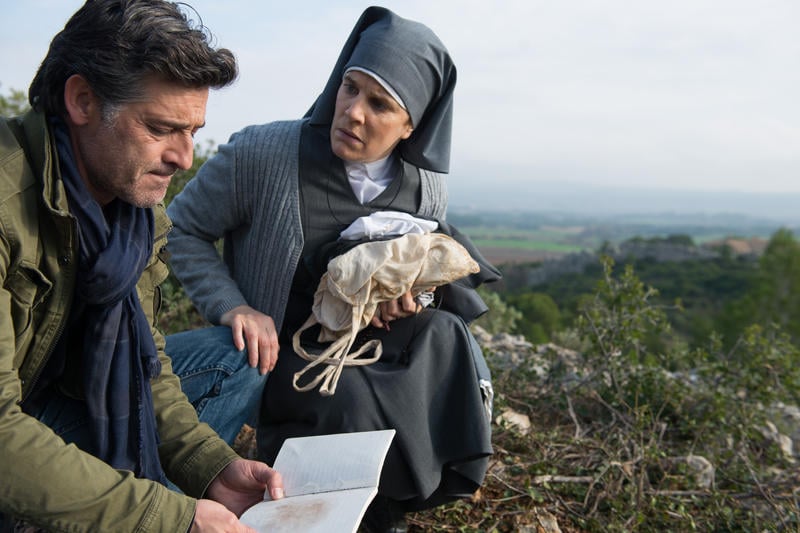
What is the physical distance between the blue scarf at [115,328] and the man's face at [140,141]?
0.06 meters

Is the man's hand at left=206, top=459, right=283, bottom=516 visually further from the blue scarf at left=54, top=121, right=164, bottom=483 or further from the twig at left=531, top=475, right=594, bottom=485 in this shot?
the twig at left=531, top=475, right=594, bottom=485

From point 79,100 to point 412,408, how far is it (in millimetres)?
1370

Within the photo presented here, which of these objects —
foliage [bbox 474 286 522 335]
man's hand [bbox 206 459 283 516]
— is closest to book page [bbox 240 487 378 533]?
man's hand [bbox 206 459 283 516]

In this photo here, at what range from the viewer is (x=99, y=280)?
1831 mm

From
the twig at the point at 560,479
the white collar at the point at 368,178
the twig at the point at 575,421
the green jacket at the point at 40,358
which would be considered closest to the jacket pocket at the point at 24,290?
the green jacket at the point at 40,358

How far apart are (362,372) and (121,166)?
1.06 metres

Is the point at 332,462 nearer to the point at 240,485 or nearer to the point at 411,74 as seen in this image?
the point at 240,485

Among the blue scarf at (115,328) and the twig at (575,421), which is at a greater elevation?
the blue scarf at (115,328)

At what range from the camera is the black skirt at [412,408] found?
244 cm

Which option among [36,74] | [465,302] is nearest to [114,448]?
[36,74]

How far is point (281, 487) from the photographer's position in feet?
6.37

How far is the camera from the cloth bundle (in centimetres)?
242

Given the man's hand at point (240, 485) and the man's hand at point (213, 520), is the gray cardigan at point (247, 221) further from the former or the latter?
the man's hand at point (213, 520)

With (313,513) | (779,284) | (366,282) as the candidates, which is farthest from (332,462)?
(779,284)
